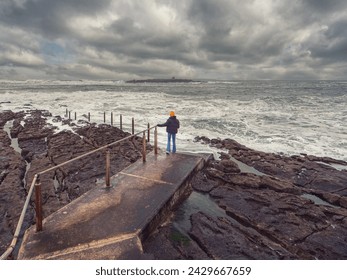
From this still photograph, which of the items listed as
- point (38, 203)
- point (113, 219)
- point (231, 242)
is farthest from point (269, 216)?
point (38, 203)

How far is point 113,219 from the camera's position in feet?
15.8

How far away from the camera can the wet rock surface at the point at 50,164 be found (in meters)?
6.80

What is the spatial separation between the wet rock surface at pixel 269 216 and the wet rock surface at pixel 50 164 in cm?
371

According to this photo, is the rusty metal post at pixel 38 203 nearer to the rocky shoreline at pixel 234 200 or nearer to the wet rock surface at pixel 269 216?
the rocky shoreline at pixel 234 200

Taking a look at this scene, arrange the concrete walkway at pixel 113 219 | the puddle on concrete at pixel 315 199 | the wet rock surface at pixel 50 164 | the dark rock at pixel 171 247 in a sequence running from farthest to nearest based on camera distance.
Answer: the puddle on concrete at pixel 315 199
the wet rock surface at pixel 50 164
the dark rock at pixel 171 247
the concrete walkway at pixel 113 219

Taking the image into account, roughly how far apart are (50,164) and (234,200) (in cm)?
776

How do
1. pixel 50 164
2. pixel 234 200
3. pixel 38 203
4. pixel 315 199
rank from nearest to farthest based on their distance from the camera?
pixel 38 203
pixel 234 200
pixel 315 199
pixel 50 164

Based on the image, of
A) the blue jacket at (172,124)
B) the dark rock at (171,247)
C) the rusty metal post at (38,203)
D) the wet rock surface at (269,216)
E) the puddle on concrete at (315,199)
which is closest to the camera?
the rusty metal post at (38,203)

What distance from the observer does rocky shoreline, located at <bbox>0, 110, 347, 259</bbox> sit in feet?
16.6

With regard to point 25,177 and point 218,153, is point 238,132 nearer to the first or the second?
point 218,153

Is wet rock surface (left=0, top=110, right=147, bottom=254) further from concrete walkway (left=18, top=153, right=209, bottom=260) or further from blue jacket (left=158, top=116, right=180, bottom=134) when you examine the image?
blue jacket (left=158, top=116, right=180, bottom=134)

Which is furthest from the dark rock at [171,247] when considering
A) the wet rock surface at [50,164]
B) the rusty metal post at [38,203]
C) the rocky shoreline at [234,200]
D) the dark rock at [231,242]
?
the wet rock surface at [50,164]

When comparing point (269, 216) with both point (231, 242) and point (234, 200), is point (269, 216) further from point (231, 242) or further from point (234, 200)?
point (231, 242)

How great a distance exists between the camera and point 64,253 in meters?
3.84
